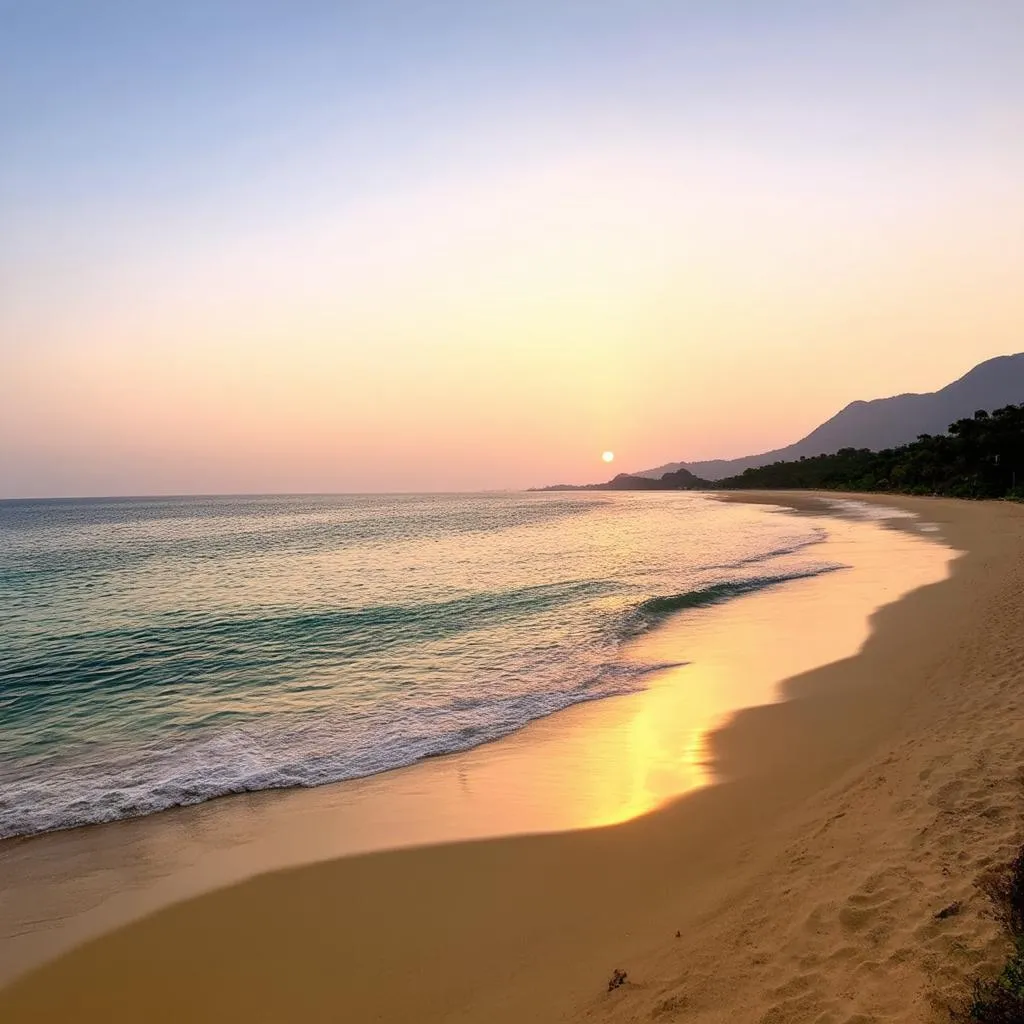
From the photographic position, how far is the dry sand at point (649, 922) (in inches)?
211

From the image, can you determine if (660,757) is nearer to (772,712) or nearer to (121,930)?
(772,712)

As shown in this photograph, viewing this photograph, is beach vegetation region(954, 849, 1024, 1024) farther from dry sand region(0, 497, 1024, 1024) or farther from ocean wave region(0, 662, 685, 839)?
ocean wave region(0, 662, 685, 839)

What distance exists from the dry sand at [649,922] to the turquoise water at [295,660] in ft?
13.4

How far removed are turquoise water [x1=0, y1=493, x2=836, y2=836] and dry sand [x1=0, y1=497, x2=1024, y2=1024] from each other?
410cm

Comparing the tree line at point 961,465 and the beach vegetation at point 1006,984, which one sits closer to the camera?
the beach vegetation at point 1006,984

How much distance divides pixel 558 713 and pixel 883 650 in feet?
30.3

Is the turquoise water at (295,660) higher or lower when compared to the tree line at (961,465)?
lower

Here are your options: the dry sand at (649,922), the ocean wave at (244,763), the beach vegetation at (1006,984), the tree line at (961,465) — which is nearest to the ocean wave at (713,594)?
the ocean wave at (244,763)

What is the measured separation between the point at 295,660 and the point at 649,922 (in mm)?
15508

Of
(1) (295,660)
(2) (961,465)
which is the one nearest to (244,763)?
(1) (295,660)

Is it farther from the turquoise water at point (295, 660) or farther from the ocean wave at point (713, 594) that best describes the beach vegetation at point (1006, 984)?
the ocean wave at point (713, 594)

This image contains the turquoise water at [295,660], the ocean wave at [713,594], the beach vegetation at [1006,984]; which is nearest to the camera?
the beach vegetation at [1006,984]

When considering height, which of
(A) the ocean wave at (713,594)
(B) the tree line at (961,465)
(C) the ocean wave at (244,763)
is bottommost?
(C) the ocean wave at (244,763)

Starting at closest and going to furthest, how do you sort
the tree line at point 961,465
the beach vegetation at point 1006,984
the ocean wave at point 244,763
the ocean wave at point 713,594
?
the beach vegetation at point 1006,984 → the ocean wave at point 244,763 → the ocean wave at point 713,594 → the tree line at point 961,465
